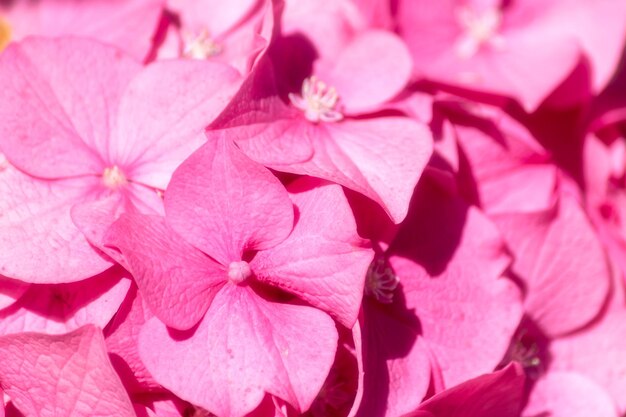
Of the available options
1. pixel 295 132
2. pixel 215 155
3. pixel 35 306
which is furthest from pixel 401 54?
pixel 35 306

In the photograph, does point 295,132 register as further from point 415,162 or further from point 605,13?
point 605,13

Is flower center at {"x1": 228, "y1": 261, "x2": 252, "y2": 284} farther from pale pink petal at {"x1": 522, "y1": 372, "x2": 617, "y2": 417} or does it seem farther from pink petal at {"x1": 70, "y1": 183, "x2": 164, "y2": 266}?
pale pink petal at {"x1": 522, "y1": 372, "x2": 617, "y2": 417}

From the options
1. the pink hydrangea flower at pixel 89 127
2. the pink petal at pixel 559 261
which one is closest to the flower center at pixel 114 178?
the pink hydrangea flower at pixel 89 127

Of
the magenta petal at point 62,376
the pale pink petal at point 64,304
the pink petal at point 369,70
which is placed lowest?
the magenta petal at point 62,376

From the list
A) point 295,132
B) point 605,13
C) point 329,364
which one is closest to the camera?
point 329,364

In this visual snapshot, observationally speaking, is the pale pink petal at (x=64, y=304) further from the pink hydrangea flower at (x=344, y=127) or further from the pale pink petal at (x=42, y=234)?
the pink hydrangea flower at (x=344, y=127)

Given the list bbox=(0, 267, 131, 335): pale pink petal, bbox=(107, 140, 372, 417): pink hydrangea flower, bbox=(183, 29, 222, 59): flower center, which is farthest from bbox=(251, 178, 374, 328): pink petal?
bbox=(183, 29, 222, 59): flower center

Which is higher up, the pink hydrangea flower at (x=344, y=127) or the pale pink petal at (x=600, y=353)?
the pink hydrangea flower at (x=344, y=127)
